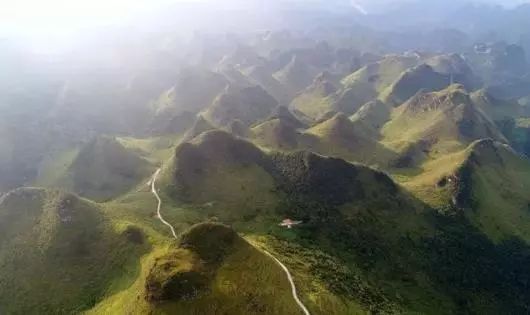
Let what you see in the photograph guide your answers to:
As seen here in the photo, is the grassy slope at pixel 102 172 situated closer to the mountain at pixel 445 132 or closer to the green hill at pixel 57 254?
the green hill at pixel 57 254

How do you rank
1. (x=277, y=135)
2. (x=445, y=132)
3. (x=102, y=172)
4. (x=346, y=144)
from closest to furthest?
1. (x=102, y=172)
2. (x=346, y=144)
3. (x=277, y=135)
4. (x=445, y=132)

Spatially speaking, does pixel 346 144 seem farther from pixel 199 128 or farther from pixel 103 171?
pixel 103 171

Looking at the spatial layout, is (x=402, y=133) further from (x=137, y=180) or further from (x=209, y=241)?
(x=209, y=241)

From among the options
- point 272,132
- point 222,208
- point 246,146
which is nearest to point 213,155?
point 246,146

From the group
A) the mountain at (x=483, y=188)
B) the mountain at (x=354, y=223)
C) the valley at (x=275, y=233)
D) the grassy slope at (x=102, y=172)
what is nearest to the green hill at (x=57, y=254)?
the valley at (x=275, y=233)

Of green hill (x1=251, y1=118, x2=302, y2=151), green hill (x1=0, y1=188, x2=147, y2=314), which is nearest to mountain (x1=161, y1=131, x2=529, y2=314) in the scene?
green hill (x1=0, y1=188, x2=147, y2=314)

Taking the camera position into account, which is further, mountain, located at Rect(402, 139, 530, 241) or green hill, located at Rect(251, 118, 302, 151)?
green hill, located at Rect(251, 118, 302, 151)

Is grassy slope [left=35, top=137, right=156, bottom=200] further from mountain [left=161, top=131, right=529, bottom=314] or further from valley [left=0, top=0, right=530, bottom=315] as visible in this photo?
mountain [left=161, top=131, right=529, bottom=314]

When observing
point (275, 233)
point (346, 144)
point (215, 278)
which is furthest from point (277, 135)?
point (215, 278)
